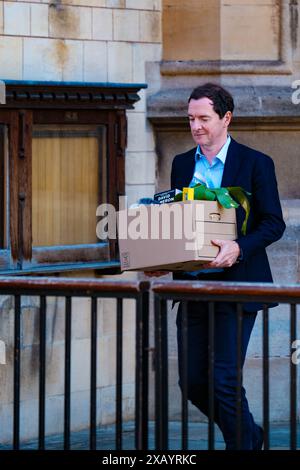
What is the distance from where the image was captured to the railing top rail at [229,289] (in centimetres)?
571

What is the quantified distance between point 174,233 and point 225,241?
0.82 ft

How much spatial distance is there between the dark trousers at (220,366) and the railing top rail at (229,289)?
0.40 m

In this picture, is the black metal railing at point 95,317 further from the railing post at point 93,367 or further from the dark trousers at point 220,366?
the dark trousers at point 220,366

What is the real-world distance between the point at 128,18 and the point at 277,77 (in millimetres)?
1134

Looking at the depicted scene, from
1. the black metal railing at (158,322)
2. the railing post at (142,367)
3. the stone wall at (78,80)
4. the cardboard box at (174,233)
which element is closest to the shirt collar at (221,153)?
the cardboard box at (174,233)

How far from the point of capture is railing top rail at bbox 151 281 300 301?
5.71m

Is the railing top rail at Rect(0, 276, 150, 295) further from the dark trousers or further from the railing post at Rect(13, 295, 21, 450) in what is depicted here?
the dark trousers

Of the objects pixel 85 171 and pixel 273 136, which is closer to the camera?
pixel 85 171

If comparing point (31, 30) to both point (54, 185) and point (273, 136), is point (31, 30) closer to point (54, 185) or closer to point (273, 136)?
point (54, 185)

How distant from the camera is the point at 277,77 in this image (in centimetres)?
952

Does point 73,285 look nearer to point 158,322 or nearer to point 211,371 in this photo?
point 158,322

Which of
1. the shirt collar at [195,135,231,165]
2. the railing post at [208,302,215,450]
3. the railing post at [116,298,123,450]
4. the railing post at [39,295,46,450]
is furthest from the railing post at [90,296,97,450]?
the shirt collar at [195,135,231,165]

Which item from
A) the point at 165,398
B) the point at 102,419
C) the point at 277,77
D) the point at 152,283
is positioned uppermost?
the point at 277,77

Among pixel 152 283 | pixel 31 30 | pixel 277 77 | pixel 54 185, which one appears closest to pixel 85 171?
pixel 54 185
